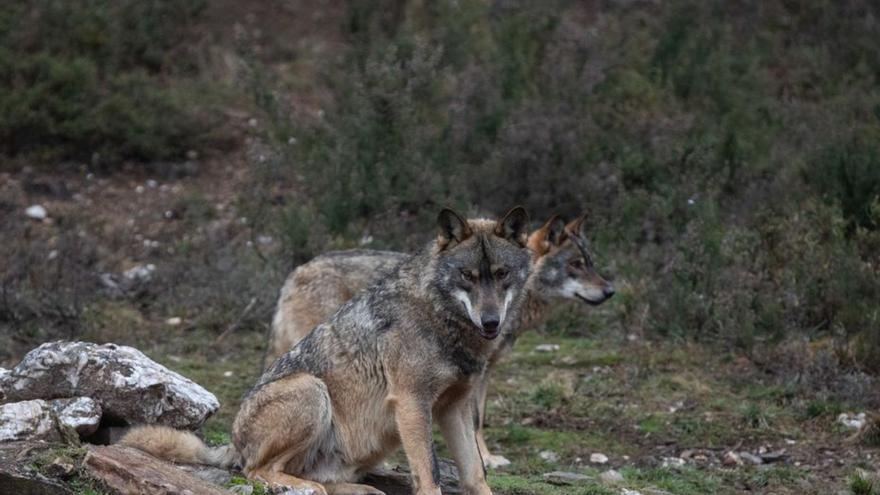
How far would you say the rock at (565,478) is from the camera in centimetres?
852

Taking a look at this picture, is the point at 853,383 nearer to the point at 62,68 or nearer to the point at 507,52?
the point at 507,52

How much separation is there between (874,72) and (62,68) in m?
11.6

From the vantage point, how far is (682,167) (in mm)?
14688

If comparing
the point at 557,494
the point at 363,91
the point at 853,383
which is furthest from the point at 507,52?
the point at 557,494

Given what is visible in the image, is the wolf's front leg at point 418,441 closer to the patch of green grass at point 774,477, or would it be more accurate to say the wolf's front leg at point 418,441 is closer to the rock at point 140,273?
the patch of green grass at point 774,477

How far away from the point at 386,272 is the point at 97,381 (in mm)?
2578

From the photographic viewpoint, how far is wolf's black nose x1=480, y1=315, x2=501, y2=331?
23.0ft

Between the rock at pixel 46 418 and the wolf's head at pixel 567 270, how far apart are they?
184 inches

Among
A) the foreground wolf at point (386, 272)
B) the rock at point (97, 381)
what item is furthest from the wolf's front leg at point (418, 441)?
the foreground wolf at point (386, 272)

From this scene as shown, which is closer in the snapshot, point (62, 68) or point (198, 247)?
point (198, 247)

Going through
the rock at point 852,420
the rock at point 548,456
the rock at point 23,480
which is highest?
the rock at point 23,480

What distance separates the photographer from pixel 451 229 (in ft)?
24.0

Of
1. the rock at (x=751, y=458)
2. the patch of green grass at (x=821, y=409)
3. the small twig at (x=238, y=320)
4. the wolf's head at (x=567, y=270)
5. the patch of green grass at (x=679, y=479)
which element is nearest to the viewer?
the patch of green grass at (x=679, y=479)

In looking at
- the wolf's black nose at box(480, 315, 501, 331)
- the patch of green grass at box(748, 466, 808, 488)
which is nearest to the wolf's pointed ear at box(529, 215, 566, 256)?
the patch of green grass at box(748, 466, 808, 488)
